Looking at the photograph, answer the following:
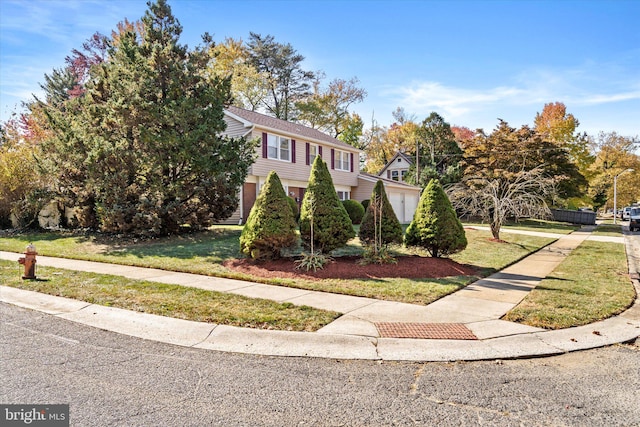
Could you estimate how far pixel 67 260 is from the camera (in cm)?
1010

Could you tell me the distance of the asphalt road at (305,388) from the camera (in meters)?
2.73

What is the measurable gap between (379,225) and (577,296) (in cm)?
416

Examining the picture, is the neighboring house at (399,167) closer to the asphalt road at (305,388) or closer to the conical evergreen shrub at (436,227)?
the conical evergreen shrub at (436,227)

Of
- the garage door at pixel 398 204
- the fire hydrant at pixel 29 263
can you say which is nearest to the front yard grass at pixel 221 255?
the fire hydrant at pixel 29 263

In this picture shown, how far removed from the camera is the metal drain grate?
443cm

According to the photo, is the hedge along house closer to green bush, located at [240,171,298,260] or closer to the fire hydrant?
green bush, located at [240,171,298,260]

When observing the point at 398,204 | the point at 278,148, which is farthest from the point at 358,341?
the point at 398,204

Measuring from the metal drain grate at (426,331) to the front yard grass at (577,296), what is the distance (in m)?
0.95

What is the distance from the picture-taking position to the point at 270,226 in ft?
28.5

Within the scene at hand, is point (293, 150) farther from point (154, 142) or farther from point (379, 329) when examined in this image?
point (379, 329)

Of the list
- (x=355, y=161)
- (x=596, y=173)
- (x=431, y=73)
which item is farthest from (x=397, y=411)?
(x=596, y=173)

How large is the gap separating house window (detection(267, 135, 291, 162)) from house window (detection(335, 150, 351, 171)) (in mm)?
5402

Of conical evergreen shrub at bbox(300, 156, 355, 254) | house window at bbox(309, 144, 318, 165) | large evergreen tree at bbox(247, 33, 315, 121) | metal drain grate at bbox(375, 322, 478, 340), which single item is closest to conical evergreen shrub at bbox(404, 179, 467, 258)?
conical evergreen shrub at bbox(300, 156, 355, 254)

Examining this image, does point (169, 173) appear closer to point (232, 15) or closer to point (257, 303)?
point (232, 15)
